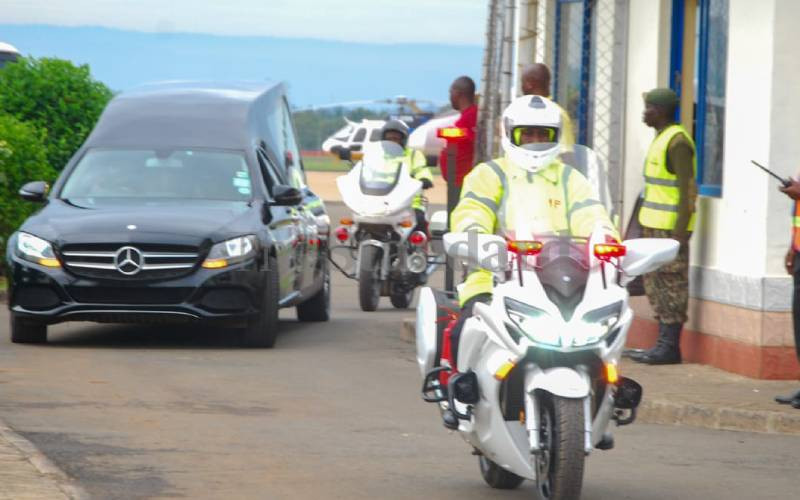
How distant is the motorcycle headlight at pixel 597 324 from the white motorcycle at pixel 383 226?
11103 millimetres

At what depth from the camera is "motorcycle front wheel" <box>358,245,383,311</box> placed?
18.1m

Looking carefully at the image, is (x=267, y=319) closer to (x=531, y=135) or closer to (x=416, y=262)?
(x=416, y=262)

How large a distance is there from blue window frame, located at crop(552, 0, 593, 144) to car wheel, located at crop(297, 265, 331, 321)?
2776mm

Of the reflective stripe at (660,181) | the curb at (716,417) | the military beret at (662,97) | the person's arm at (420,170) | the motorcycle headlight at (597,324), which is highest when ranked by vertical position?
the military beret at (662,97)

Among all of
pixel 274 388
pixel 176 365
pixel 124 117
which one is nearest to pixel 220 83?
pixel 124 117

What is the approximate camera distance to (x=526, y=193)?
7.69 meters

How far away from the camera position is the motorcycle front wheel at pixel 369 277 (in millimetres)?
18078

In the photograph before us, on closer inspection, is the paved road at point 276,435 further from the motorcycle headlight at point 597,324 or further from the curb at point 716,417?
the motorcycle headlight at point 597,324

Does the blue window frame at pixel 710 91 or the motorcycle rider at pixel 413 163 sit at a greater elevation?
the blue window frame at pixel 710 91

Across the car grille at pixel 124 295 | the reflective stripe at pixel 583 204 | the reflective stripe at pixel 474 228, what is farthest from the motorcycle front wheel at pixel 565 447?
the car grille at pixel 124 295

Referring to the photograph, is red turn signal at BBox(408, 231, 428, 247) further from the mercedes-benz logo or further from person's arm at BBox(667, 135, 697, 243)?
person's arm at BBox(667, 135, 697, 243)

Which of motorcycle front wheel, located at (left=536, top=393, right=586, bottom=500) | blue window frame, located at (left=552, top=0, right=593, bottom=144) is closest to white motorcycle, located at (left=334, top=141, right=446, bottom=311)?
blue window frame, located at (left=552, top=0, right=593, bottom=144)

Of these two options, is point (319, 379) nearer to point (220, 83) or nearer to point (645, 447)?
point (645, 447)

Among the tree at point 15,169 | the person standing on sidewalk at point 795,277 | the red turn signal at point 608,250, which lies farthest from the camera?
the tree at point 15,169
